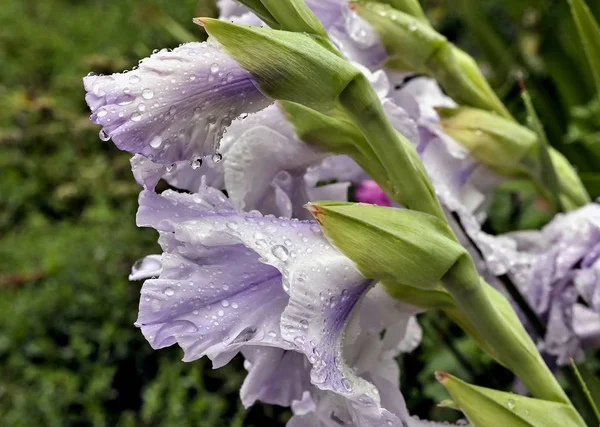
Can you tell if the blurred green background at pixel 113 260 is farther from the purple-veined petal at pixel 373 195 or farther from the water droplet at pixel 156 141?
the water droplet at pixel 156 141

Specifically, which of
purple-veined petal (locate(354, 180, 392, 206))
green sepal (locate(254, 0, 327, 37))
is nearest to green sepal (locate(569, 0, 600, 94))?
purple-veined petal (locate(354, 180, 392, 206))

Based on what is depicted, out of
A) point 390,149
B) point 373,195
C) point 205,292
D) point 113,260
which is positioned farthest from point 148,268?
point 113,260

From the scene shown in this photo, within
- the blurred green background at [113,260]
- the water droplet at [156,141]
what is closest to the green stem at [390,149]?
the water droplet at [156,141]

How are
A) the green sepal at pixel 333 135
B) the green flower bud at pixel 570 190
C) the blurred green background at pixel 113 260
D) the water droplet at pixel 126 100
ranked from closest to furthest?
the water droplet at pixel 126 100 → the green sepal at pixel 333 135 → the green flower bud at pixel 570 190 → the blurred green background at pixel 113 260

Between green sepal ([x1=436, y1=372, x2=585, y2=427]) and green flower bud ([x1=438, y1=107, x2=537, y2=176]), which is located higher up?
green flower bud ([x1=438, y1=107, x2=537, y2=176])

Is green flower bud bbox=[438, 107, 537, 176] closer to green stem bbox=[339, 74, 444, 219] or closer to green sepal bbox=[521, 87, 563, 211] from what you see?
green sepal bbox=[521, 87, 563, 211]
